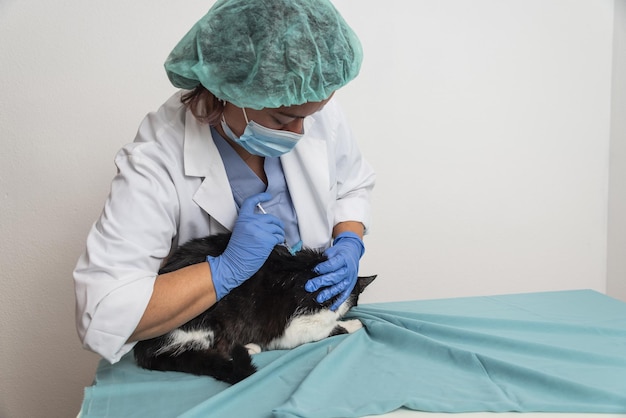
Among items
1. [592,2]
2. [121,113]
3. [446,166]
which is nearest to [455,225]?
[446,166]

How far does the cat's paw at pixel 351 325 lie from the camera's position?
1427 mm

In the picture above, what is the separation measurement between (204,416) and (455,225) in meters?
1.63

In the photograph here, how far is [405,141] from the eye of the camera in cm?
221

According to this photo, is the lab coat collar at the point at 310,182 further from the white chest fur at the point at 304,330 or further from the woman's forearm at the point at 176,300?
the woman's forearm at the point at 176,300

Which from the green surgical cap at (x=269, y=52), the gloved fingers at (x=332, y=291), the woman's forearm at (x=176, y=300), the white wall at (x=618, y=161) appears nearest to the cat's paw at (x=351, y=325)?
Answer: the gloved fingers at (x=332, y=291)

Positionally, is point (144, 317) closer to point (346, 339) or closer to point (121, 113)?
point (346, 339)

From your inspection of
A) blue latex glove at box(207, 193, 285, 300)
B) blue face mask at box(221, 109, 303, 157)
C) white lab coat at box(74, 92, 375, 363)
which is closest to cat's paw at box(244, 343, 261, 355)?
blue latex glove at box(207, 193, 285, 300)

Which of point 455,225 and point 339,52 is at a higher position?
point 339,52

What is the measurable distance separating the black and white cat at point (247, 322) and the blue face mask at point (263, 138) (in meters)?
0.26

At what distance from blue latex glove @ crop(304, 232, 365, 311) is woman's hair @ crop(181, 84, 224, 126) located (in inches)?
19.1

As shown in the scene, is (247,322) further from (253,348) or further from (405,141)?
(405,141)

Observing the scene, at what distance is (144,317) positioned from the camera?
112 centimetres

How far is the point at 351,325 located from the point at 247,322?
12.2 inches

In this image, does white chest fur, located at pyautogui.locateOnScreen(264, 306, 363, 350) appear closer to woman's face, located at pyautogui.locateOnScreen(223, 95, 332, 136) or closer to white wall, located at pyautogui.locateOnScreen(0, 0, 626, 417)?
woman's face, located at pyautogui.locateOnScreen(223, 95, 332, 136)
